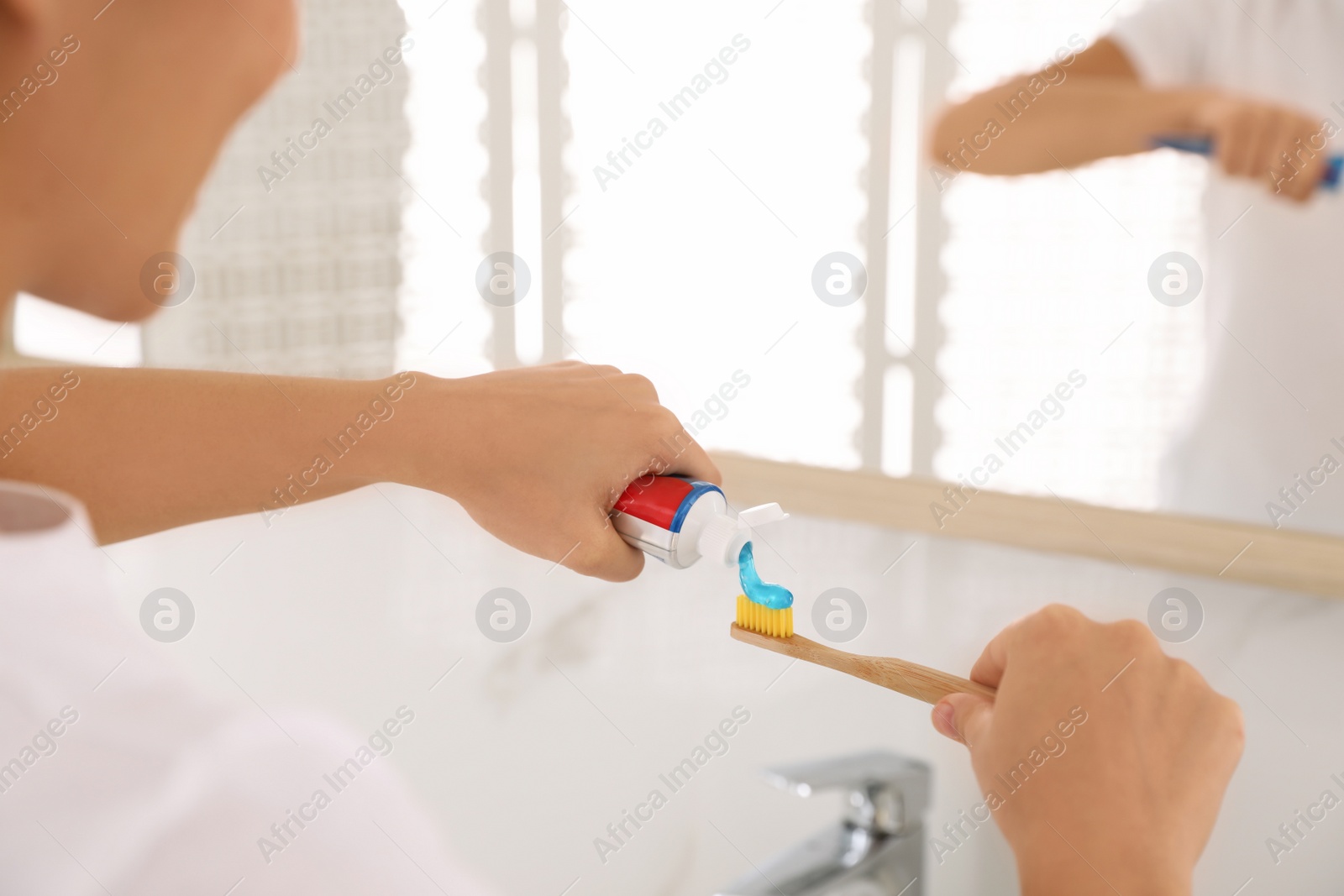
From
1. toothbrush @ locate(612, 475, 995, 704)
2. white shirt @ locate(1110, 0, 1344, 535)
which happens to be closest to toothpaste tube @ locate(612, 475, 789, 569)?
toothbrush @ locate(612, 475, 995, 704)

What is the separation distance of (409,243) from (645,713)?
43 cm

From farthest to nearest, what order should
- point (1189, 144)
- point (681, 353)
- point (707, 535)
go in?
point (681, 353) < point (1189, 144) < point (707, 535)

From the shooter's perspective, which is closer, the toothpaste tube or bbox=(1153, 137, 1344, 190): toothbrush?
the toothpaste tube

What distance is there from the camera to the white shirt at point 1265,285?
47 cm

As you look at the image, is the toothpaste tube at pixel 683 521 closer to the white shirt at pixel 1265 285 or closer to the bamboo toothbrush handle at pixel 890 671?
the bamboo toothbrush handle at pixel 890 671

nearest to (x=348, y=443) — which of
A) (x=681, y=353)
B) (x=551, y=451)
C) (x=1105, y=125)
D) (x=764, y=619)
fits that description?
(x=551, y=451)

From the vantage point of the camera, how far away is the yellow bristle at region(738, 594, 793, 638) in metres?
0.45

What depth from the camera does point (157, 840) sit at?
0.27m

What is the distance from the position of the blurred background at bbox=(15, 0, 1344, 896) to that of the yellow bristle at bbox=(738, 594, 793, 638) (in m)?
0.12

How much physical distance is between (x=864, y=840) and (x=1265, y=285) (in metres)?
0.33

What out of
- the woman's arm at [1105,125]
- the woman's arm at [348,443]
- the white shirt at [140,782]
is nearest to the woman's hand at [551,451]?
the woman's arm at [348,443]

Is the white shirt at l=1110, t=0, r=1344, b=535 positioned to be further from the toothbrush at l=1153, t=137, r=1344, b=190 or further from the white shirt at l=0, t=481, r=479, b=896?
the white shirt at l=0, t=481, r=479, b=896

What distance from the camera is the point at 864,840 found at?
0.47m

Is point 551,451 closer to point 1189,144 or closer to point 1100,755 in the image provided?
point 1100,755
